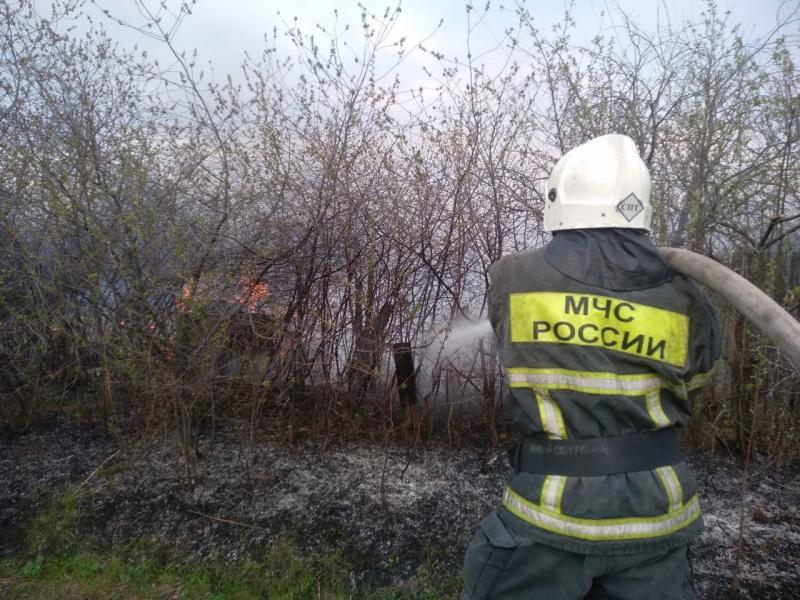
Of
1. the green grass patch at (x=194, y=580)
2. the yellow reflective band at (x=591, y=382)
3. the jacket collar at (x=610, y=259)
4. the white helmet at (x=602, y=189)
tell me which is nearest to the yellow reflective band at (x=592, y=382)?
the yellow reflective band at (x=591, y=382)

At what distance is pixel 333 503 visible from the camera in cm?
358

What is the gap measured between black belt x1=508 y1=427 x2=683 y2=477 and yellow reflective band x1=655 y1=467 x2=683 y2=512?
0.06ft

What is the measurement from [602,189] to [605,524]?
0.93 m

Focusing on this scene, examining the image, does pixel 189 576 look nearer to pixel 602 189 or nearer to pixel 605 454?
pixel 605 454

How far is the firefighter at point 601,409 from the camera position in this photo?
157cm

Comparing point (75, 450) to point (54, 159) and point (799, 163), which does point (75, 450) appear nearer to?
point (54, 159)

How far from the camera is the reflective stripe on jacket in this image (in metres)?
1.57

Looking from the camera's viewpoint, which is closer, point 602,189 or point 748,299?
point 748,299

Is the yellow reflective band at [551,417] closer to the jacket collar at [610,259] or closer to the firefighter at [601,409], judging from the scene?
the firefighter at [601,409]

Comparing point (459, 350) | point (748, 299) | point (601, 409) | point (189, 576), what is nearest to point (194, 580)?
point (189, 576)

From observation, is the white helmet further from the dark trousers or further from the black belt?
the dark trousers

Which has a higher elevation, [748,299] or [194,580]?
[748,299]

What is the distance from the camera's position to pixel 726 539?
10.5ft

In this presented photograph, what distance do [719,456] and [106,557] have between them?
3994 mm
